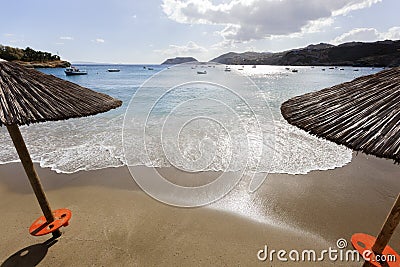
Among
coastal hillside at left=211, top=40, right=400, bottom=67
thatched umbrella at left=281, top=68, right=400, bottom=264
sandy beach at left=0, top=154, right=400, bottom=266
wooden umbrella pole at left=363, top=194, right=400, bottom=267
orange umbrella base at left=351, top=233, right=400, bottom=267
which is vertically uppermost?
coastal hillside at left=211, top=40, right=400, bottom=67

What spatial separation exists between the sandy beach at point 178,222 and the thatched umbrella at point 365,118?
193cm

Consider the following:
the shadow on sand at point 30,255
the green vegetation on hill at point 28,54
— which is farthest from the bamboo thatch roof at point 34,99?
the green vegetation on hill at point 28,54

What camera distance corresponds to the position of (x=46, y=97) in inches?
107

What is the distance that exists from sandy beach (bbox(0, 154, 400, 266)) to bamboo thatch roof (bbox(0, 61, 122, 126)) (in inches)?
100

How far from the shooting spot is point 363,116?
2137 mm

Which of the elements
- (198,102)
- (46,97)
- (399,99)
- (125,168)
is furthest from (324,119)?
(198,102)

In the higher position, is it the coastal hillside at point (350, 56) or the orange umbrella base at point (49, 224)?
the coastal hillside at point (350, 56)

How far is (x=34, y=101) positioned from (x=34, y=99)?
0.12 feet

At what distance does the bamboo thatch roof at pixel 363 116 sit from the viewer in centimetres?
191

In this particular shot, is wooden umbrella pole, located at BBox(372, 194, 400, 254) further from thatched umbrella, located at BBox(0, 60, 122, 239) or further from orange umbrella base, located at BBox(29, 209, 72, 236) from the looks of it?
orange umbrella base, located at BBox(29, 209, 72, 236)

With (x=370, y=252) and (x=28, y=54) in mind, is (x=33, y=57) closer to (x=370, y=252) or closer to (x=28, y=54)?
(x=28, y=54)

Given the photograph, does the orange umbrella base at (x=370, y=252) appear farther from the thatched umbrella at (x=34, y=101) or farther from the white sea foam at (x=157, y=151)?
the thatched umbrella at (x=34, y=101)

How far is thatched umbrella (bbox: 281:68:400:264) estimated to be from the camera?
6.28ft

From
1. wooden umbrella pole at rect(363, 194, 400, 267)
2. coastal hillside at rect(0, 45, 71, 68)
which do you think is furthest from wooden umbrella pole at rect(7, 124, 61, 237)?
coastal hillside at rect(0, 45, 71, 68)
